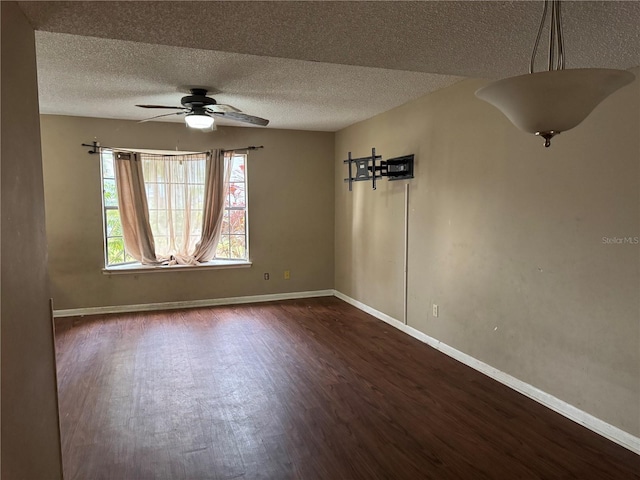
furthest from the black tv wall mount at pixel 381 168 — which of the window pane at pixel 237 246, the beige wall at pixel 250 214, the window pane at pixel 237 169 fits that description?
the window pane at pixel 237 246

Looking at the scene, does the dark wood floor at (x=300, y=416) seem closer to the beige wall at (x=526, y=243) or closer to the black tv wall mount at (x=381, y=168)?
the beige wall at (x=526, y=243)

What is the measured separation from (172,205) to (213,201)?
525 mm

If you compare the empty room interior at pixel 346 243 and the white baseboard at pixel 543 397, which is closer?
the empty room interior at pixel 346 243

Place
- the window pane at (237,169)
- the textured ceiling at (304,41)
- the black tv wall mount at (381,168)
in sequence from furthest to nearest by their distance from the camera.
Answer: the window pane at (237,169), the black tv wall mount at (381,168), the textured ceiling at (304,41)

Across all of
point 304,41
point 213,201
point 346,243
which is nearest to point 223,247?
point 213,201

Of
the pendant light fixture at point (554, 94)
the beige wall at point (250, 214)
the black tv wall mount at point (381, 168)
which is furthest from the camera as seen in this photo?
the beige wall at point (250, 214)

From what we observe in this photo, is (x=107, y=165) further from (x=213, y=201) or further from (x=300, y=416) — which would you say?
(x=300, y=416)

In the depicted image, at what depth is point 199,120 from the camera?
374 cm

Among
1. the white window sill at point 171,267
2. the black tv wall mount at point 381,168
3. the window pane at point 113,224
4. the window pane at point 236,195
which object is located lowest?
the white window sill at point 171,267

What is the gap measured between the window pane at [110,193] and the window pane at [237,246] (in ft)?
5.03

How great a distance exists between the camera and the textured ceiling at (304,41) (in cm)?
176

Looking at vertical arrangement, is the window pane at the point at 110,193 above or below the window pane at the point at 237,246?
above

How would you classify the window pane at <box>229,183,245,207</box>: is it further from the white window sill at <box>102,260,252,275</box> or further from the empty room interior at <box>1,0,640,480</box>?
the white window sill at <box>102,260,252,275</box>

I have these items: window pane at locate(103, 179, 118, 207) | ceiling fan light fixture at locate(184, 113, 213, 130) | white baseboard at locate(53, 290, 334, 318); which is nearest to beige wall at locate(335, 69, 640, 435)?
white baseboard at locate(53, 290, 334, 318)
